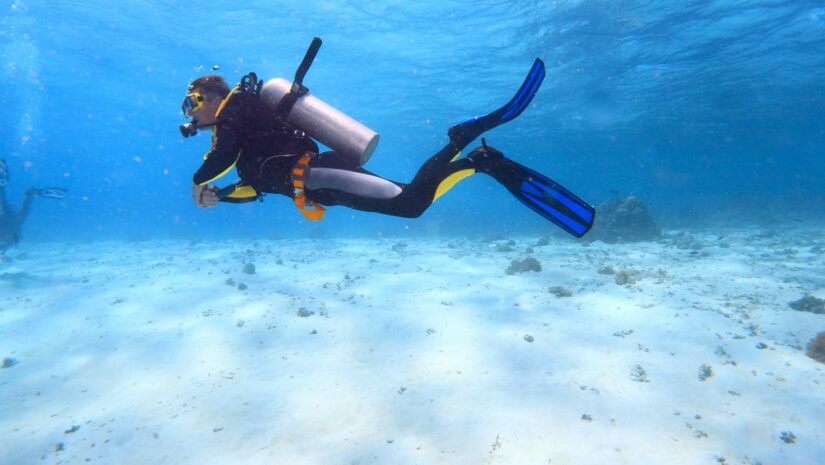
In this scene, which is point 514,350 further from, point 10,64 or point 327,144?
point 10,64

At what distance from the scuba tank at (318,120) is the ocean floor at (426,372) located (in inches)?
116

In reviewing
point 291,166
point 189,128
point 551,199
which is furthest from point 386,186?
Answer: point 189,128

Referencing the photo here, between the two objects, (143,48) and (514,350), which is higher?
(143,48)

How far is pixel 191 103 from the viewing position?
3654 mm

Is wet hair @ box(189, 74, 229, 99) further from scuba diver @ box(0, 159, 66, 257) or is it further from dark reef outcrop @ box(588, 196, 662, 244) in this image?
dark reef outcrop @ box(588, 196, 662, 244)

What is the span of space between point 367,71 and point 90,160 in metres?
84.4

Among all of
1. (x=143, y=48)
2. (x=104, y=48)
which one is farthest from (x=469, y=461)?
(x=104, y=48)

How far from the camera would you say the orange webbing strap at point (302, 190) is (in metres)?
3.50

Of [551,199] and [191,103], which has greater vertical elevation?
[191,103]

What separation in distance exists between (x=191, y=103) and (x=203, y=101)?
0.13 m

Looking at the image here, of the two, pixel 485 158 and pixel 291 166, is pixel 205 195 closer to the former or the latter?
pixel 291 166

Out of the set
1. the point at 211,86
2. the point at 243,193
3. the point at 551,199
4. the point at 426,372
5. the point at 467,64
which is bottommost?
the point at 426,372

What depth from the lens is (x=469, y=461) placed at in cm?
325

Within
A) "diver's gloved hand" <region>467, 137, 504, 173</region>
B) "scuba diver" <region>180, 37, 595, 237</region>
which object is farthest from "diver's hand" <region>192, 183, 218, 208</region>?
"diver's gloved hand" <region>467, 137, 504, 173</region>
